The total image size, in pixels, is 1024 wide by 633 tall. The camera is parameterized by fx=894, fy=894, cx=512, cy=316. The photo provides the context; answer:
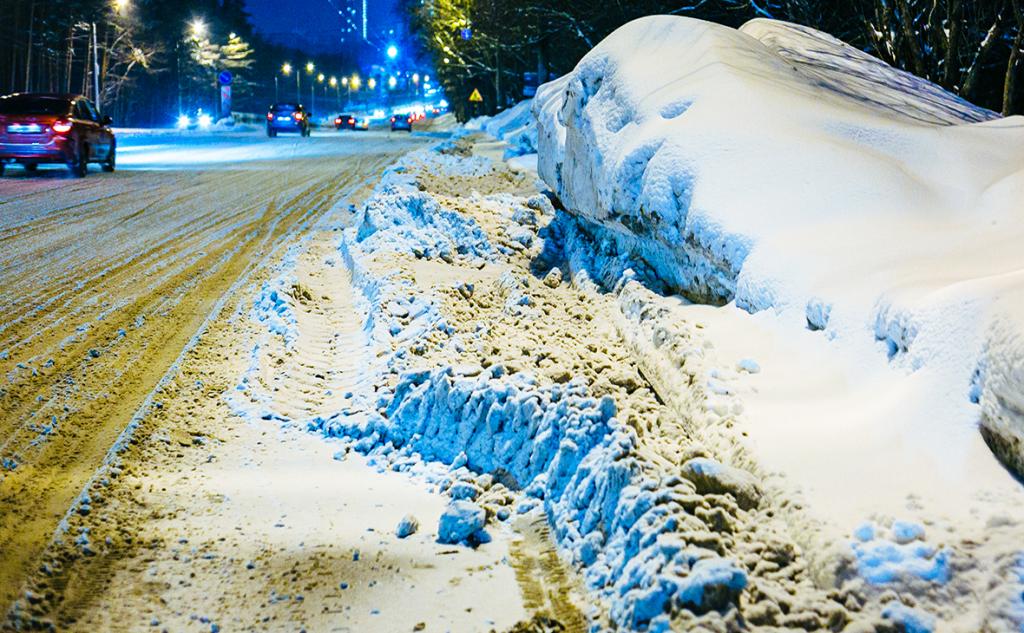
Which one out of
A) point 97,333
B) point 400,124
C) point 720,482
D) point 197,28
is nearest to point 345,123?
point 400,124

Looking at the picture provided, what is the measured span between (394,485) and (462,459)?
0.38m

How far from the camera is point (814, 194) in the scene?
596 centimetres

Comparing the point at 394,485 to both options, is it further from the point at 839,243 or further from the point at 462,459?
the point at 839,243

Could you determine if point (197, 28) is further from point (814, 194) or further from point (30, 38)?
point (814, 194)

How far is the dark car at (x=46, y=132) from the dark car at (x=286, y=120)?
27.4 metres

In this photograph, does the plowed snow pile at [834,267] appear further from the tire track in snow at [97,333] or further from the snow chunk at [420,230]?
the tire track in snow at [97,333]

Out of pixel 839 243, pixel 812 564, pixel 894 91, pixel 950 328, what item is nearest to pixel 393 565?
pixel 812 564

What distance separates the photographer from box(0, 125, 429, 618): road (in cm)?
448

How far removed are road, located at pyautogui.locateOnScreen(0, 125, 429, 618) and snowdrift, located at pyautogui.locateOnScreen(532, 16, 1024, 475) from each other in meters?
3.75

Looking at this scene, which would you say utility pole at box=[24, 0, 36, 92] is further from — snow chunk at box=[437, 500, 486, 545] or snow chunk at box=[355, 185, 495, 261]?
snow chunk at box=[437, 500, 486, 545]

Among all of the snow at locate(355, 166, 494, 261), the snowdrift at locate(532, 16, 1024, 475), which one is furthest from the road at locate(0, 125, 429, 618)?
the snowdrift at locate(532, 16, 1024, 475)

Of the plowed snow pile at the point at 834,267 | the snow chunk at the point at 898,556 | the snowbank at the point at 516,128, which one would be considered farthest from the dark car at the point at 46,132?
the snow chunk at the point at 898,556

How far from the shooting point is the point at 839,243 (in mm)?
5406

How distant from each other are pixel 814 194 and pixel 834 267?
963 mm
